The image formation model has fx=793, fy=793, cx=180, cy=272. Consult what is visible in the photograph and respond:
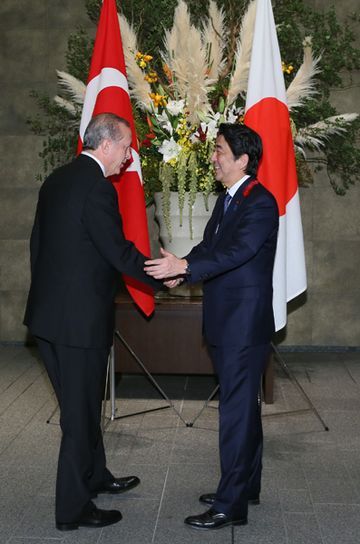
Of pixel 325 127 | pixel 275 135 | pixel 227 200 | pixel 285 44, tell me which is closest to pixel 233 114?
pixel 275 135

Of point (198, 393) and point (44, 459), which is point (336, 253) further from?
point (44, 459)

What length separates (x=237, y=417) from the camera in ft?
9.80

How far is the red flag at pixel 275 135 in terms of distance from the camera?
4324 mm

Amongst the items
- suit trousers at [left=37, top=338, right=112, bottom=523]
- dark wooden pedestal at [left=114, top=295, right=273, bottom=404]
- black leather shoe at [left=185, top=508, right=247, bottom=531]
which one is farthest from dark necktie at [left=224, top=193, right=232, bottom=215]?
dark wooden pedestal at [left=114, top=295, right=273, bottom=404]

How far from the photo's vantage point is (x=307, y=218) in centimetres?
667

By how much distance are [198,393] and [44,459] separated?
1.58 metres

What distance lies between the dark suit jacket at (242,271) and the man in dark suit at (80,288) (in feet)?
1.02

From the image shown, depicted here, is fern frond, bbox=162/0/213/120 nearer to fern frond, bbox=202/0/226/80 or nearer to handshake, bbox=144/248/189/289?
fern frond, bbox=202/0/226/80

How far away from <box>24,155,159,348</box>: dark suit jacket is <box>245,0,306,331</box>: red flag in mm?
1600

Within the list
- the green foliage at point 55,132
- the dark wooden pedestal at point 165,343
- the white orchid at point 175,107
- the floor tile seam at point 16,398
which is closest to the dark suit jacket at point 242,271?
the white orchid at point 175,107

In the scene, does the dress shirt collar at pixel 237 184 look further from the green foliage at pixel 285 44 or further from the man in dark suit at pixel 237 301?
the green foliage at pixel 285 44

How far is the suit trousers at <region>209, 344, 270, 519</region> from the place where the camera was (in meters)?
2.96

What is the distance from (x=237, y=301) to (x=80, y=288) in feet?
1.91

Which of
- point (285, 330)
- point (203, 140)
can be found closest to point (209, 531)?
point (203, 140)
